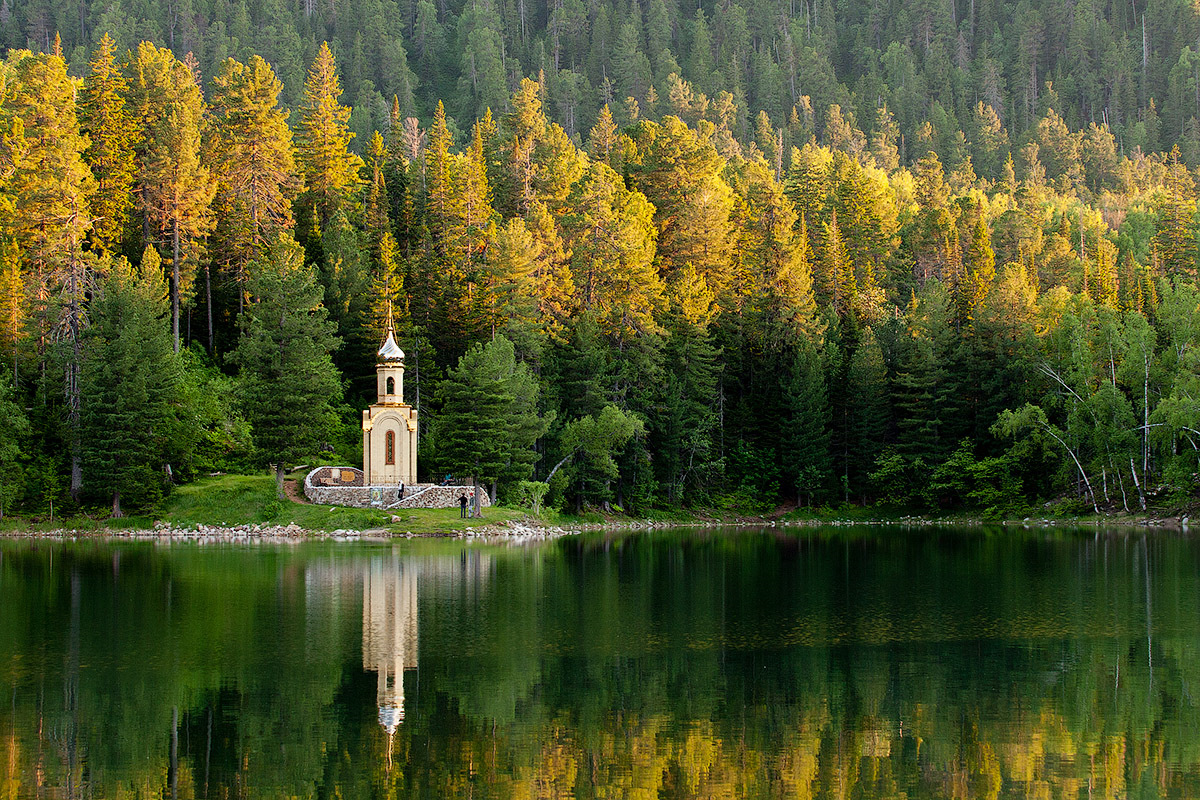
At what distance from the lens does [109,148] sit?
74.2 meters

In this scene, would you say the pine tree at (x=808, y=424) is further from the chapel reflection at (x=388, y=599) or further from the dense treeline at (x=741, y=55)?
the dense treeline at (x=741, y=55)

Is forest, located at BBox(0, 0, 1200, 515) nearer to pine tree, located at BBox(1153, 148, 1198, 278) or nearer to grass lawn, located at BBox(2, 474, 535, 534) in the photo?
pine tree, located at BBox(1153, 148, 1198, 278)

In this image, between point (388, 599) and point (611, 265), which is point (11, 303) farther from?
point (388, 599)

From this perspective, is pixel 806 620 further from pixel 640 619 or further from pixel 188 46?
pixel 188 46

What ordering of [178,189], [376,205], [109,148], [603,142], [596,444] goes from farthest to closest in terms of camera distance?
1. [603,142]
2. [376,205]
3. [109,148]
4. [178,189]
5. [596,444]

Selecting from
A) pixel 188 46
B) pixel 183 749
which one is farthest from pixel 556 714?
pixel 188 46

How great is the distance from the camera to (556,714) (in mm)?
18062

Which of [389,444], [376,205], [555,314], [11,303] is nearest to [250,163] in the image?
[376,205]

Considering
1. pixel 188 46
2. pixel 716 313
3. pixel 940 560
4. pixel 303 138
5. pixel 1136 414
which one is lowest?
pixel 940 560

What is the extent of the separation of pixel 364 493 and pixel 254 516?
16.8 feet

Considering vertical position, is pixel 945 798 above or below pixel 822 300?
below

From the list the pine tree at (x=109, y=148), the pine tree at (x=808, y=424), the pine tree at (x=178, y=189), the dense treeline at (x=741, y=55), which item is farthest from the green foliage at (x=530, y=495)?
the dense treeline at (x=741, y=55)

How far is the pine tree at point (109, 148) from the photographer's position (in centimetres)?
7294

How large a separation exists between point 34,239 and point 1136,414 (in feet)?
202
